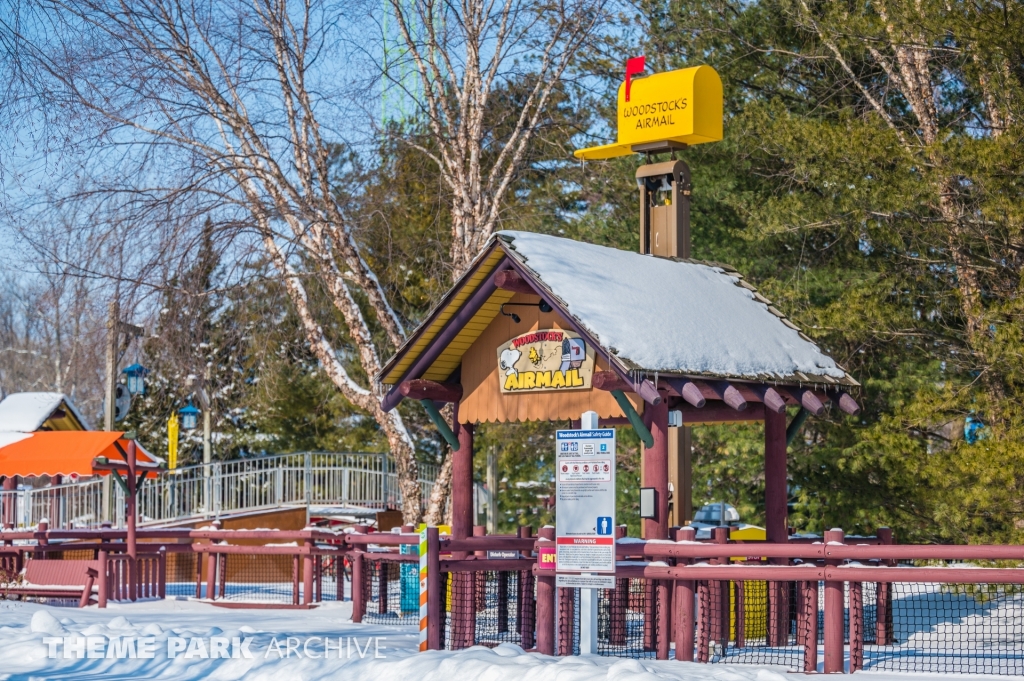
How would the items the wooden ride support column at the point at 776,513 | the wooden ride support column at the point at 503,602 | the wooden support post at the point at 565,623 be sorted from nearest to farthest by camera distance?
1. the wooden support post at the point at 565,623
2. the wooden ride support column at the point at 776,513
3. the wooden ride support column at the point at 503,602

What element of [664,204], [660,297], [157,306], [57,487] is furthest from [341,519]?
A: [660,297]

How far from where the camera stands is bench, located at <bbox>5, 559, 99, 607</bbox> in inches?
743

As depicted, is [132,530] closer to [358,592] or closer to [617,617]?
[358,592]

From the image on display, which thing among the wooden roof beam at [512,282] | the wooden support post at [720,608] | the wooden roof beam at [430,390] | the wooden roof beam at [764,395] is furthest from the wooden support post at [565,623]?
the wooden roof beam at [430,390]

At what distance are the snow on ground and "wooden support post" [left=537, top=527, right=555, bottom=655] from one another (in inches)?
24.3

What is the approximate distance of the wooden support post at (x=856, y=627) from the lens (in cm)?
1162

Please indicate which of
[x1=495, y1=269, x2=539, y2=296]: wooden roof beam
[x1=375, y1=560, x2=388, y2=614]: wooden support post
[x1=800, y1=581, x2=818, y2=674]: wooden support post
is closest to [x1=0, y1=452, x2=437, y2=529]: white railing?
[x1=375, y1=560, x2=388, y2=614]: wooden support post

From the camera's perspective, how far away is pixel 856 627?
11.8m

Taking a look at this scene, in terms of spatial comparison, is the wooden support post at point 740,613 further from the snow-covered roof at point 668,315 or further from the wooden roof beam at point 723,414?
the snow-covered roof at point 668,315

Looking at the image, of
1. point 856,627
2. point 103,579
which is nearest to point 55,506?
point 103,579

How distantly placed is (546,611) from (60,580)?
Result: 1059cm

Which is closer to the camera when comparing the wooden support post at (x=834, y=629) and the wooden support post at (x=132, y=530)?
the wooden support post at (x=834, y=629)

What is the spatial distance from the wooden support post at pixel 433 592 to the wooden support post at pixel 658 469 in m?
2.19

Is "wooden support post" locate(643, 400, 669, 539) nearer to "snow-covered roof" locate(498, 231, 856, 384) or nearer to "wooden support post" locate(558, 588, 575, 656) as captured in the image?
"snow-covered roof" locate(498, 231, 856, 384)
